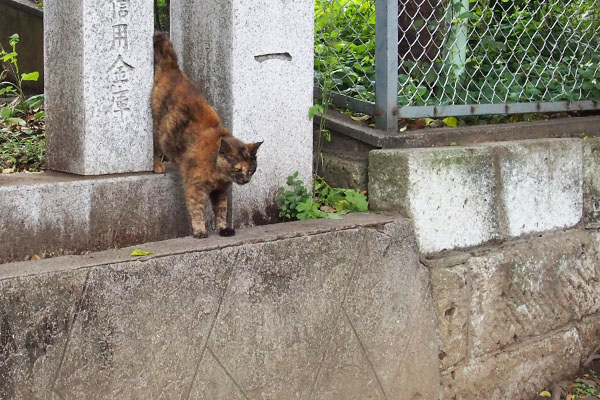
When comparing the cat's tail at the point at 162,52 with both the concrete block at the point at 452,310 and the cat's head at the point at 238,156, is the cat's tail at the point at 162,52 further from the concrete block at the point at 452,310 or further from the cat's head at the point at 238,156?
the concrete block at the point at 452,310

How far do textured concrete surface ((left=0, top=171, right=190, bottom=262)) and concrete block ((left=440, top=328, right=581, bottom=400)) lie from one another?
5.72 ft

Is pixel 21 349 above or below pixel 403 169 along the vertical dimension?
below

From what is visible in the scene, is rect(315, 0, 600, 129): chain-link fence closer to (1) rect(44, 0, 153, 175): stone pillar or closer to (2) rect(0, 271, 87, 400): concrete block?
(1) rect(44, 0, 153, 175): stone pillar

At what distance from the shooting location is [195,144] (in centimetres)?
381

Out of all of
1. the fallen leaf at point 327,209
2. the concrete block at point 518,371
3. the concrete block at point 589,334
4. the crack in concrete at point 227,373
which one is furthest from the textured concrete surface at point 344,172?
the concrete block at point 589,334

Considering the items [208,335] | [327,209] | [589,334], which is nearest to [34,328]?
[208,335]

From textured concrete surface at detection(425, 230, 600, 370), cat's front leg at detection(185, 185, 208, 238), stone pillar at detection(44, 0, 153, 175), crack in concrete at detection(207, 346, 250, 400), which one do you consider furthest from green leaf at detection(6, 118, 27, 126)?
textured concrete surface at detection(425, 230, 600, 370)

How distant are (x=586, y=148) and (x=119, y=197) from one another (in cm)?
297

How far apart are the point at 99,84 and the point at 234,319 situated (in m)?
1.24

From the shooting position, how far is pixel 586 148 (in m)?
5.05

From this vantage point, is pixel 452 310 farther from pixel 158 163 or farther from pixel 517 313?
pixel 158 163

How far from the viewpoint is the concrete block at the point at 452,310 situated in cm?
429

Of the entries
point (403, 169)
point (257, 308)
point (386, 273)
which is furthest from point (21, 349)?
point (403, 169)

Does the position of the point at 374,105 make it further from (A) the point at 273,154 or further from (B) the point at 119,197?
(B) the point at 119,197
